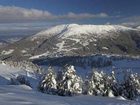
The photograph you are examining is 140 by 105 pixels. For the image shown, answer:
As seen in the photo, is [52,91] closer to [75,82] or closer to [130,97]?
[75,82]

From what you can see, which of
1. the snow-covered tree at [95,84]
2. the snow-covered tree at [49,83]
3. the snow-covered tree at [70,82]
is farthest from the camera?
the snow-covered tree at [49,83]

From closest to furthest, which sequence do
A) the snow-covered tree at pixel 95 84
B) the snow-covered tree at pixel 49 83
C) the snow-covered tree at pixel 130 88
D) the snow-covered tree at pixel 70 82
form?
the snow-covered tree at pixel 70 82, the snow-covered tree at pixel 95 84, the snow-covered tree at pixel 49 83, the snow-covered tree at pixel 130 88

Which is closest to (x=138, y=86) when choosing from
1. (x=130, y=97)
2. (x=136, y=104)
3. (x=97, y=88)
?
(x=130, y=97)

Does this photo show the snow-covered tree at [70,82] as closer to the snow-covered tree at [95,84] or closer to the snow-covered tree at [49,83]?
the snow-covered tree at [95,84]

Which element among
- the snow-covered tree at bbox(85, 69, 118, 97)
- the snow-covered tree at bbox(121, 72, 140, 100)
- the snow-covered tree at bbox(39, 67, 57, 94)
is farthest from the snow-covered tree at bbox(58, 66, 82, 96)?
the snow-covered tree at bbox(121, 72, 140, 100)

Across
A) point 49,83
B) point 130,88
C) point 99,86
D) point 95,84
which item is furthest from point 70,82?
point 130,88

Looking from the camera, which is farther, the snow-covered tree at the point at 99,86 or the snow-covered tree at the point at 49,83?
the snow-covered tree at the point at 49,83

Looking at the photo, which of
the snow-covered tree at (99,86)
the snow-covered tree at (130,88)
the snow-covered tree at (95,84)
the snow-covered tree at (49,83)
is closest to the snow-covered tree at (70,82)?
the snow-covered tree at (95,84)

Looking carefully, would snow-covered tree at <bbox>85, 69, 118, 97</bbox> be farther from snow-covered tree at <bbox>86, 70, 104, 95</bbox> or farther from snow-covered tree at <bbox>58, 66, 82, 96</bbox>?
snow-covered tree at <bbox>58, 66, 82, 96</bbox>
